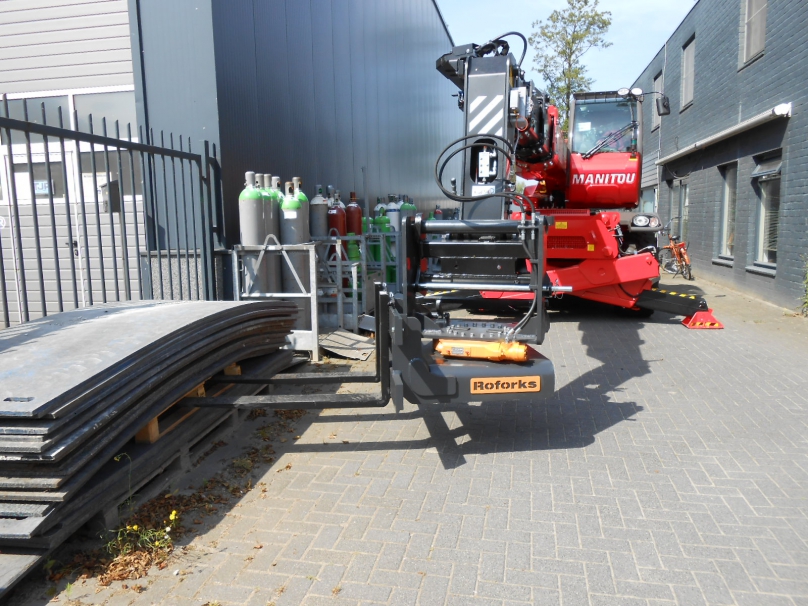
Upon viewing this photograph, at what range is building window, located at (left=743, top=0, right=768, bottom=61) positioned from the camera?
1267 centimetres

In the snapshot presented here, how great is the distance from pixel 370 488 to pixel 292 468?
0.67 metres

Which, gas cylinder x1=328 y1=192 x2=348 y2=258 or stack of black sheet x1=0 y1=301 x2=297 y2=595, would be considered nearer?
stack of black sheet x1=0 y1=301 x2=297 y2=595

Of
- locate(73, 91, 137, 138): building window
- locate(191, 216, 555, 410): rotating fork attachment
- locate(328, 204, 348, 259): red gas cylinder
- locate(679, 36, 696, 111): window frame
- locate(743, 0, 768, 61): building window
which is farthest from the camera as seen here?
locate(679, 36, 696, 111): window frame

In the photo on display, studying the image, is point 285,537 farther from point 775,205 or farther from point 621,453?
point 775,205

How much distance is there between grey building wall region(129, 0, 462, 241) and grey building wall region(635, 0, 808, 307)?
7.71 meters

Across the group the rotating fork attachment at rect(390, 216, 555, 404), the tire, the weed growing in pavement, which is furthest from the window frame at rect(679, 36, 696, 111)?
the weed growing in pavement

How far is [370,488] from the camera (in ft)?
13.5

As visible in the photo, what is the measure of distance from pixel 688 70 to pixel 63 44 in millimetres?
17756

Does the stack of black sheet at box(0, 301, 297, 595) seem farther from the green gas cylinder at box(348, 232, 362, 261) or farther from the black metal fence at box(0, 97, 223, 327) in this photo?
the green gas cylinder at box(348, 232, 362, 261)

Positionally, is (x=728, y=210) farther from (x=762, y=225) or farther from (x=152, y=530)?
(x=152, y=530)

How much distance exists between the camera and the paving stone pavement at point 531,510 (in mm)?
3033

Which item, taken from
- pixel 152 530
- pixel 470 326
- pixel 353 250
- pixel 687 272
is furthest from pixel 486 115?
pixel 687 272

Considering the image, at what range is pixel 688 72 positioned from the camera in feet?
62.7

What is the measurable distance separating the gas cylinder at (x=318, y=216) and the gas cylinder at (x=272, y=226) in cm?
104
